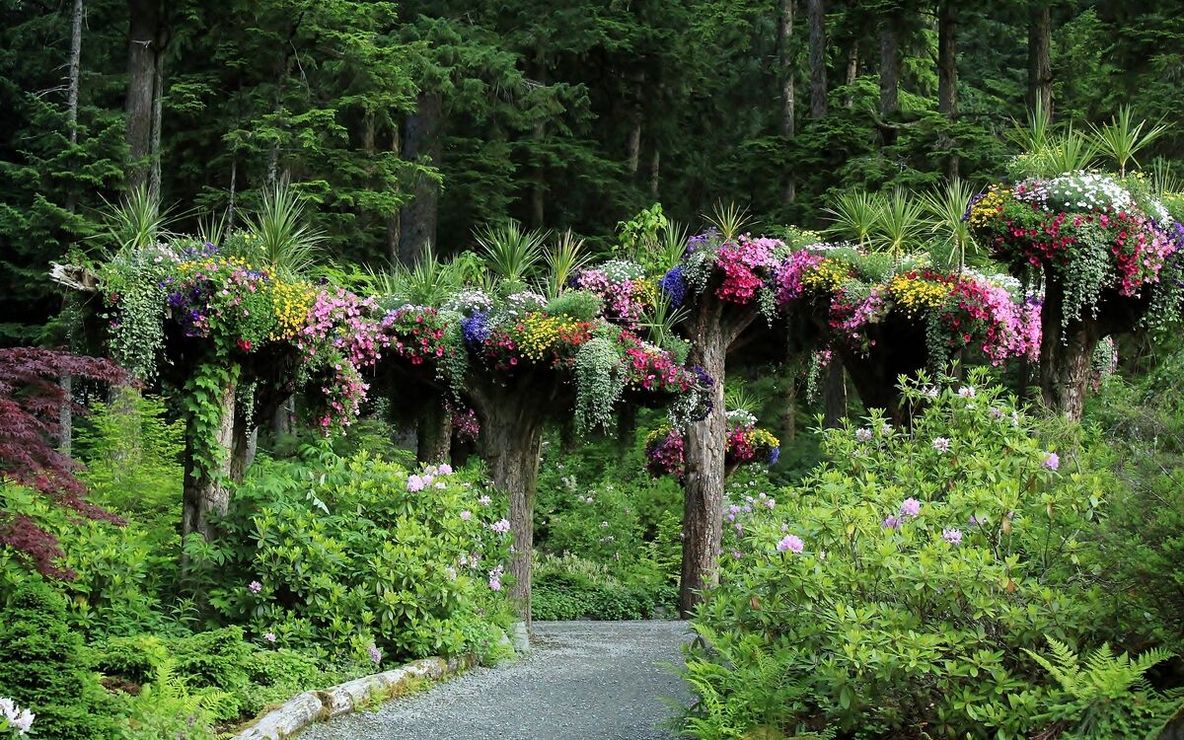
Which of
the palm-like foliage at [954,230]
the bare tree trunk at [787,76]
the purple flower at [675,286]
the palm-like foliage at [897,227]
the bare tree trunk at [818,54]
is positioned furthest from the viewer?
the bare tree trunk at [787,76]

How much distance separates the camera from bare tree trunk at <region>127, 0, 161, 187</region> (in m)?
16.6

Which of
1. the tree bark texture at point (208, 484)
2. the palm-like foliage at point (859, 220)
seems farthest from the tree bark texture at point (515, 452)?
the palm-like foliage at point (859, 220)

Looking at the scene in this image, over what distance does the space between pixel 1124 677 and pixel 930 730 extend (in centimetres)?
101

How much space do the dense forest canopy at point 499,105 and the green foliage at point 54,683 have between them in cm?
1151

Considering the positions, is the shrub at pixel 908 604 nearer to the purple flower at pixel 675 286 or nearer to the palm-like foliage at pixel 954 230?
the palm-like foliage at pixel 954 230

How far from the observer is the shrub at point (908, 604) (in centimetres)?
493

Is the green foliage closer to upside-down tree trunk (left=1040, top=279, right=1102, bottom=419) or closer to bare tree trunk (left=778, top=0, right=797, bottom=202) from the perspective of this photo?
upside-down tree trunk (left=1040, top=279, right=1102, bottom=419)

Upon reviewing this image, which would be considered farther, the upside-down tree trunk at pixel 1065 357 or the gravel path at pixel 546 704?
the upside-down tree trunk at pixel 1065 357

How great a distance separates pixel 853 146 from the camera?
20.7 m

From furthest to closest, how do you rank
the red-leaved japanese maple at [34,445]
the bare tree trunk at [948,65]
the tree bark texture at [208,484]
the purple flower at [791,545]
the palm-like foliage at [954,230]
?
the bare tree trunk at [948,65], the palm-like foliage at [954,230], the tree bark texture at [208,484], the purple flower at [791,545], the red-leaved japanese maple at [34,445]

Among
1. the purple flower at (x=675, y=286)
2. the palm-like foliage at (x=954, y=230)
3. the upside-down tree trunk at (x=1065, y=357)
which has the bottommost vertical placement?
the upside-down tree trunk at (x=1065, y=357)

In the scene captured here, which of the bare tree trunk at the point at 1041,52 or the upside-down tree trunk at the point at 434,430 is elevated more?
the bare tree trunk at the point at 1041,52

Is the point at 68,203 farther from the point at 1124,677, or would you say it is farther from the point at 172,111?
the point at 1124,677

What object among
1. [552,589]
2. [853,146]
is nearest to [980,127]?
[853,146]
